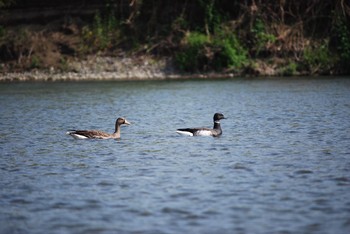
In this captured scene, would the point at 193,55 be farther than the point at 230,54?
Yes

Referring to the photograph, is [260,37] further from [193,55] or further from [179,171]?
[179,171]

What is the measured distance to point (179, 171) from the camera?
14.2 meters

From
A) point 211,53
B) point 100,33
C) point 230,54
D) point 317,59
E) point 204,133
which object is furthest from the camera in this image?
point 100,33

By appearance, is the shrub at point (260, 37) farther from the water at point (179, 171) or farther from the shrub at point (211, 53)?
the water at point (179, 171)

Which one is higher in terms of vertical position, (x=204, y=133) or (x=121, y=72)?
(x=121, y=72)

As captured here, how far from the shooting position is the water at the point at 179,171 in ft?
34.2

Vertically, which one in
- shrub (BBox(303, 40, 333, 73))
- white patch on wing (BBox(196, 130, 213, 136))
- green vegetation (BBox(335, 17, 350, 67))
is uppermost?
green vegetation (BBox(335, 17, 350, 67))

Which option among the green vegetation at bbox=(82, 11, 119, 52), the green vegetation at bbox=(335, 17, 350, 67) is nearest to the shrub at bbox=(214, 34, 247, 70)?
the green vegetation at bbox=(335, 17, 350, 67)

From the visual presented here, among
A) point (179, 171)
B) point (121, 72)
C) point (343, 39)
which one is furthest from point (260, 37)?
point (179, 171)

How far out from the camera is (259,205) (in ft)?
36.6

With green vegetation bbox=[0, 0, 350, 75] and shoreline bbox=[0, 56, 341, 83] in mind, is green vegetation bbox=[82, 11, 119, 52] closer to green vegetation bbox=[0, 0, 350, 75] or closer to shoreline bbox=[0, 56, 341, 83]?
green vegetation bbox=[0, 0, 350, 75]

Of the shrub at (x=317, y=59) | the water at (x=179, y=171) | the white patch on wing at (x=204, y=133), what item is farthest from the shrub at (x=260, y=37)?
the white patch on wing at (x=204, y=133)

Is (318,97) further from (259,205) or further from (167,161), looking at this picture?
(259,205)

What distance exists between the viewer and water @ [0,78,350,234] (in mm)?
10438
